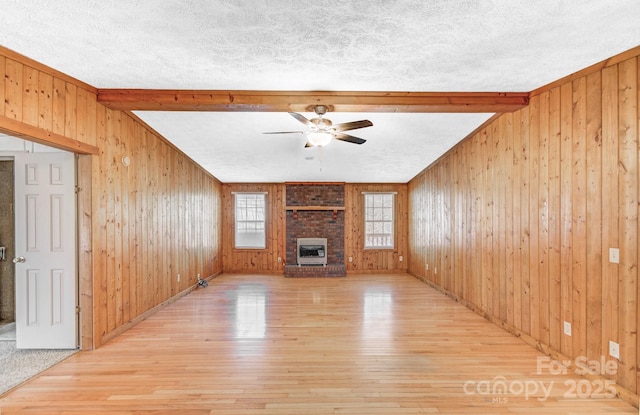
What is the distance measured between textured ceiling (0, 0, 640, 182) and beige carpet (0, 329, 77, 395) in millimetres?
2773

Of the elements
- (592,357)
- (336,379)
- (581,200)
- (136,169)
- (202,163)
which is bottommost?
(336,379)

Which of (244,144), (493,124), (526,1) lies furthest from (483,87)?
(244,144)

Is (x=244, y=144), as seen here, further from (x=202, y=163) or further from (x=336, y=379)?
(x=336, y=379)

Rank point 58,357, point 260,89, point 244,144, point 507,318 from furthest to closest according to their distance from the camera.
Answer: point 244,144 < point 507,318 < point 260,89 < point 58,357

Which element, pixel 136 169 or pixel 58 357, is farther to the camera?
pixel 136 169

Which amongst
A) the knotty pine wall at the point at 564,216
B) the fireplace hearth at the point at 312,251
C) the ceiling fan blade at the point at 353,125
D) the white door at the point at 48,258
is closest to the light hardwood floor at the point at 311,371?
the knotty pine wall at the point at 564,216

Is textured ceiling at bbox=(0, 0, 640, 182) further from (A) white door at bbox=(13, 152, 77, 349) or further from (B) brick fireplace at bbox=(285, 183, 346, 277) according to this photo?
(B) brick fireplace at bbox=(285, 183, 346, 277)

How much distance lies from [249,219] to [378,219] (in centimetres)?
354

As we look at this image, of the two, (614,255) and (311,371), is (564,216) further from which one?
(311,371)

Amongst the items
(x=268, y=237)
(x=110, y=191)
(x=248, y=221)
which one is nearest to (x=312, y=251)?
(x=268, y=237)

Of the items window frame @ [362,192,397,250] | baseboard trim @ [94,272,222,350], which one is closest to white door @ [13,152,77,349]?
baseboard trim @ [94,272,222,350]

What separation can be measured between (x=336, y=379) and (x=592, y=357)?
7.26ft

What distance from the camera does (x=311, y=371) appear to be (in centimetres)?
277

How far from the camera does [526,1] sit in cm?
186
